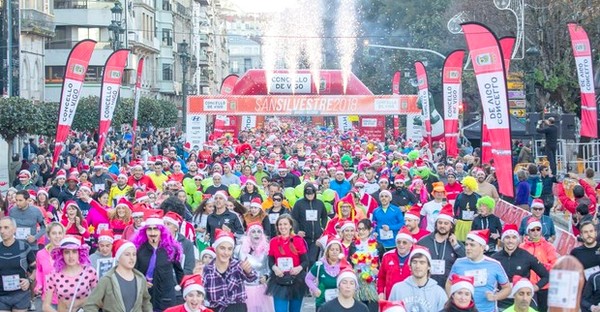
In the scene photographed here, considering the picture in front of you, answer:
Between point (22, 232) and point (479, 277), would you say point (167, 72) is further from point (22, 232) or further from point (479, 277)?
point (479, 277)

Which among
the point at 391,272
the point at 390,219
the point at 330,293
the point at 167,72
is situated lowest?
the point at 330,293

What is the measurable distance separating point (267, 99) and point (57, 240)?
1104 inches

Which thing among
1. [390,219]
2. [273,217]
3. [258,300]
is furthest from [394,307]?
[273,217]

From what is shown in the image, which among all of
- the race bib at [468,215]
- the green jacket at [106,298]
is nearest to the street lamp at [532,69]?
the race bib at [468,215]

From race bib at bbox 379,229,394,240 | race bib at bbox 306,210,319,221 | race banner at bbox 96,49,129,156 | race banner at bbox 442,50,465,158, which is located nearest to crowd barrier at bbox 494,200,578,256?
race bib at bbox 379,229,394,240

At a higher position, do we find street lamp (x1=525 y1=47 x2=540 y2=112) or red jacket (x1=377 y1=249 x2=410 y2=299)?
street lamp (x1=525 y1=47 x2=540 y2=112)

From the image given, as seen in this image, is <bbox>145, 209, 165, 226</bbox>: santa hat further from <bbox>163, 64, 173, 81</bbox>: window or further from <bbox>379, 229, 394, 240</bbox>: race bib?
<bbox>163, 64, 173, 81</bbox>: window

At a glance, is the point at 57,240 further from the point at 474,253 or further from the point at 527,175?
the point at 527,175

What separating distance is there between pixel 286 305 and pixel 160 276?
2036 mm

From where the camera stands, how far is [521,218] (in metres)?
16.5

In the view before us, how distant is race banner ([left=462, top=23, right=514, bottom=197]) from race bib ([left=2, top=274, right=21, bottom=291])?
339 inches

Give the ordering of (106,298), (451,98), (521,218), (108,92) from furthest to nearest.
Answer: (108,92) < (451,98) < (521,218) < (106,298)

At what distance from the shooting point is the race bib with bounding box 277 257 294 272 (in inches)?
463

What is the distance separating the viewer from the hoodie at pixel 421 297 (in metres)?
8.80
